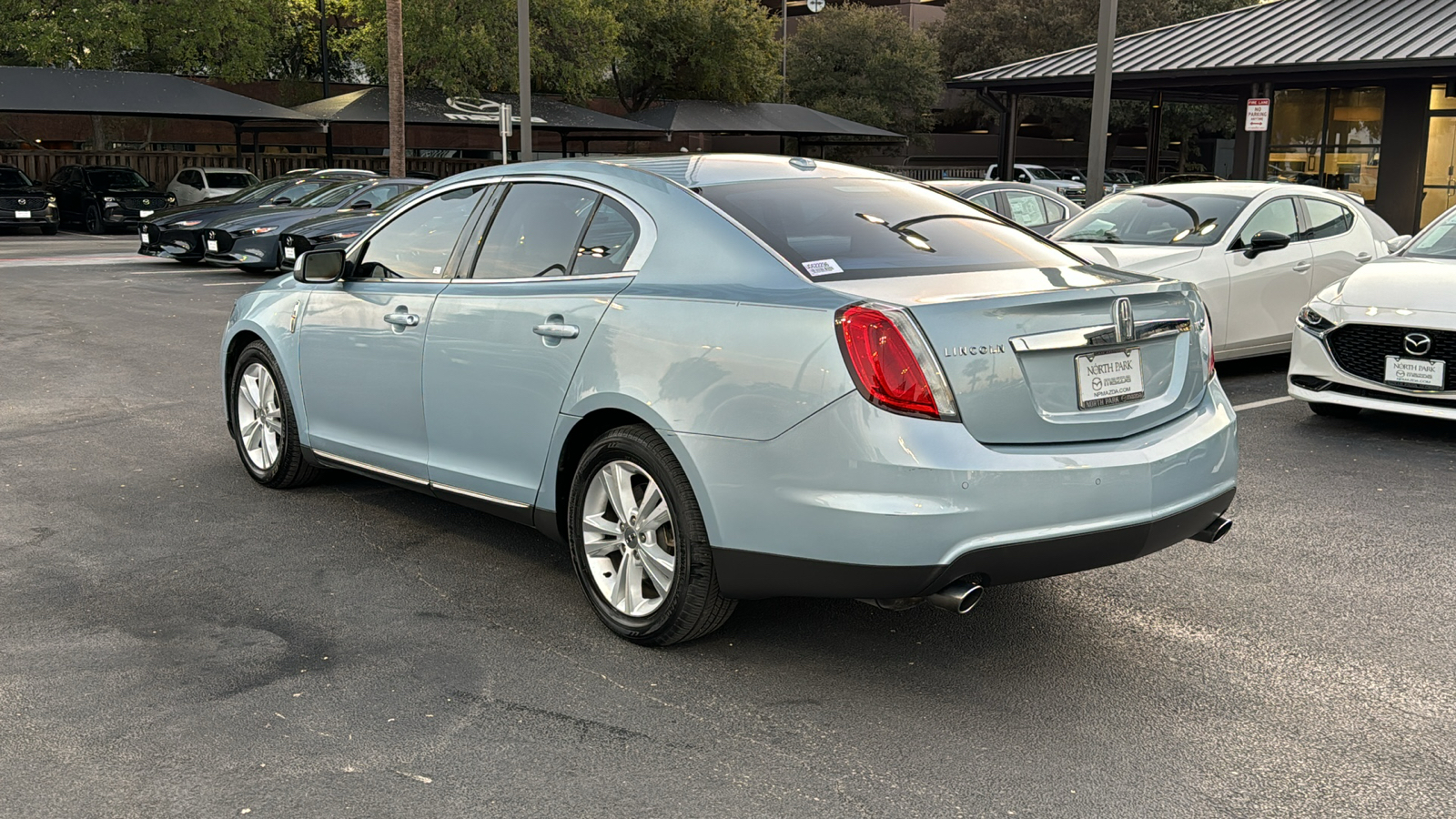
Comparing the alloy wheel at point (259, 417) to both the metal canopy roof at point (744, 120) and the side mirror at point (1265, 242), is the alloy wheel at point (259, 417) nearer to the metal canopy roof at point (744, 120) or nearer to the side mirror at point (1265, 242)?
the side mirror at point (1265, 242)

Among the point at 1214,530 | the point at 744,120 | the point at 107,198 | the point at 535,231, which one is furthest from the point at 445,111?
the point at 1214,530

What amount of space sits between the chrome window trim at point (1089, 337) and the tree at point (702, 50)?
1672 inches

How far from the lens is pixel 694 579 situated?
4207mm

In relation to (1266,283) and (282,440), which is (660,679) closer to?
(282,440)

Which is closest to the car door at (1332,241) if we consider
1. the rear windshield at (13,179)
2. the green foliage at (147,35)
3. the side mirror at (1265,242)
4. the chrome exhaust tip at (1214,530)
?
the side mirror at (1265,242)

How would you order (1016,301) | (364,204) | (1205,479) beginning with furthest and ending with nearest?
(364,204)
(1205,479)
(1016,301)

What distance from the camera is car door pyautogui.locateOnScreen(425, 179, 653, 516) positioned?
463 centimetres

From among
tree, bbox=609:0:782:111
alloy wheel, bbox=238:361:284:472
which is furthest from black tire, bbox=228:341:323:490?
tree, bbox=609:0:782:111

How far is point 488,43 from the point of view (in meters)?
37.3

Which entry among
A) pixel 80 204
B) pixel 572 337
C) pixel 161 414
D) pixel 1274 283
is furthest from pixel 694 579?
pixel 80 204

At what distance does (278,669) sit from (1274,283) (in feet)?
27.4

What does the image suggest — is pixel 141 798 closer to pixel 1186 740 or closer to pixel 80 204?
pixel 1186 740

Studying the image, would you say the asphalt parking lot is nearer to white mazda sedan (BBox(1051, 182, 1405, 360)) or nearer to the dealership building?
white mazda sedan (BBox(1051, 182, 1405, 360))

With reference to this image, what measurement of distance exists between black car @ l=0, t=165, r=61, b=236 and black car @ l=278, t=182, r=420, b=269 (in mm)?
12792
